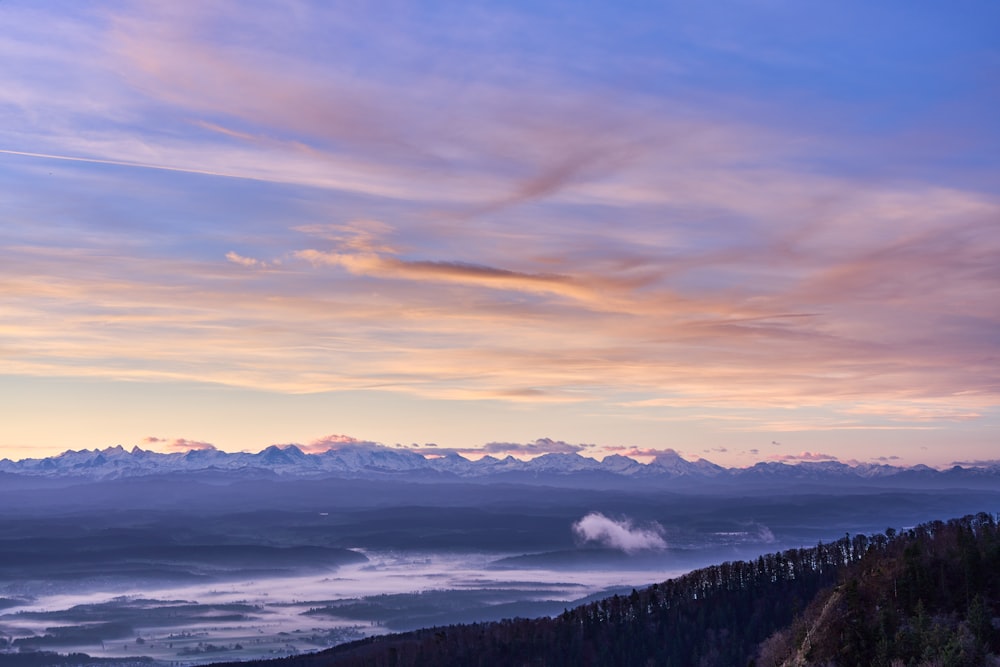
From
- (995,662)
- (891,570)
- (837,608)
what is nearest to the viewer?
(995,662)

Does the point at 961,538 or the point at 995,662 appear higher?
the point at 961,538

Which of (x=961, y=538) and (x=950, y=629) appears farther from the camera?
(x=961, y=538)

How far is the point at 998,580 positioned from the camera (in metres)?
165

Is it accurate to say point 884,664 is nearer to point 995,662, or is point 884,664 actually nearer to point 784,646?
point 995,662

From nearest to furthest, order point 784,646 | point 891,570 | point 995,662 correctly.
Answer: point 995,662, point 891,570, point 784,646

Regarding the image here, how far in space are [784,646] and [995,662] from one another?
59.7 metres

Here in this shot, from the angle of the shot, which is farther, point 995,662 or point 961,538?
point 961,538

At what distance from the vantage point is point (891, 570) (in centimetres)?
17350

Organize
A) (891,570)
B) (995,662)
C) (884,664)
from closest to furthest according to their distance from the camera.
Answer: (995,662)
(884,664)
(891,570)

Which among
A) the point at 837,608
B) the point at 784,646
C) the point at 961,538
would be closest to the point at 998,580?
the point at 961,538

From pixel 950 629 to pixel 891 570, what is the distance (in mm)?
23466

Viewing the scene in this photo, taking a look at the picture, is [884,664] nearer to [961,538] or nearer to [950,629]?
[950,629]

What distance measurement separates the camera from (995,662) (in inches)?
5344

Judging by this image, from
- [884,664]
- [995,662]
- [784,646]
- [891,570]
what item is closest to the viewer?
[995,662]
